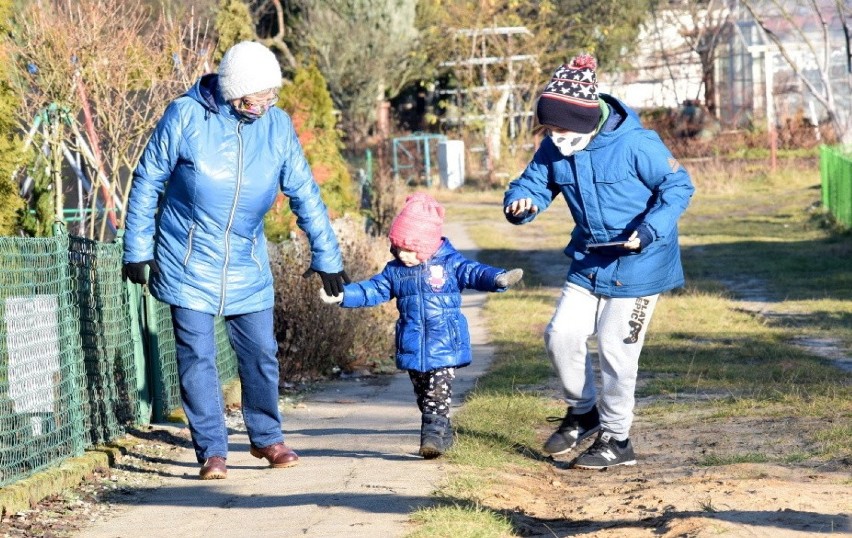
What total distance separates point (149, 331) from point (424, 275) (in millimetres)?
2279

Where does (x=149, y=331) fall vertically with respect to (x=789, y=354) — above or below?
above

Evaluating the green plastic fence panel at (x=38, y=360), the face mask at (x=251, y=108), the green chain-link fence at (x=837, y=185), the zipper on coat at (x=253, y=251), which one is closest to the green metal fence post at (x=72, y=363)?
the green plastic fence panel at (x=38, y=360)

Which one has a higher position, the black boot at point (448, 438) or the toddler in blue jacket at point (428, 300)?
the toddler in blue jacket at point (428, 300)

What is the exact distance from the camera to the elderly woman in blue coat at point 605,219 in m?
6.20

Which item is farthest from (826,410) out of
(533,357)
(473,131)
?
(473,131)

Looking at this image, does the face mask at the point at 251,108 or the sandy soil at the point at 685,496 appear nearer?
the sandy soil at the point at 685,496

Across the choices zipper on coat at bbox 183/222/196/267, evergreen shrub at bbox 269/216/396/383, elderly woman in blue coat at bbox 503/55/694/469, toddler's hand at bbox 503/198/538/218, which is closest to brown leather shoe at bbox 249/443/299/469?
zipper on coat at bbox 183/222/196/267

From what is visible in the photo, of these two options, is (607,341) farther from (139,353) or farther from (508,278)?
(139,353)

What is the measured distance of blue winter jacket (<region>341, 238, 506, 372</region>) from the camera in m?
6.52

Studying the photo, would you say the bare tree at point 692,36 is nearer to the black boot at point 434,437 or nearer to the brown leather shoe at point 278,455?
the black boot at point 434,437

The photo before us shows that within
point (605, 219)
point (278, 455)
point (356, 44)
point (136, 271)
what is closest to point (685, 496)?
point (605, 219)

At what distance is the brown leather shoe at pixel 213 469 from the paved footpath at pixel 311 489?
47 mm

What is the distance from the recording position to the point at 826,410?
7.64 metres

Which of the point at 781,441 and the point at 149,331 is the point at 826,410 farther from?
the point at 149,331
